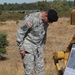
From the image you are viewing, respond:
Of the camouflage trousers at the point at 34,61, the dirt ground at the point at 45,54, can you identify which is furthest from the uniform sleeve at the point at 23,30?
the dirt ground at the point at 45,54

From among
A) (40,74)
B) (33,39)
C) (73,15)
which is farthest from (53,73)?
(73,15)

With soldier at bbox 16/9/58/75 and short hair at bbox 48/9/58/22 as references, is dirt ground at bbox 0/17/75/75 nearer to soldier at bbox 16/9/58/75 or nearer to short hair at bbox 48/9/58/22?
soldier at bbox 16/9/58/75

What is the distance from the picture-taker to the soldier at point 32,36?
6.57 metres

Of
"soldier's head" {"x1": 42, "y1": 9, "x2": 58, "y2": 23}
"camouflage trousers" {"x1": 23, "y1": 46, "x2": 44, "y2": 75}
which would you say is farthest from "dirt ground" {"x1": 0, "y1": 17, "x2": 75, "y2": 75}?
"soldier's head" {"x1": 42, "y1": 9, "x2": 58, "y2": 23}

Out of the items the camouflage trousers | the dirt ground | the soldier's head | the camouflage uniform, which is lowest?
the dirt ground

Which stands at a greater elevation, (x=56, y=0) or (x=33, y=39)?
(x=33, y=39)

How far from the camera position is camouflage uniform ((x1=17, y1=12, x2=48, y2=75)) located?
21.6ft

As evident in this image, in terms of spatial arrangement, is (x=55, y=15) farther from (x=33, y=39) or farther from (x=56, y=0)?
(x=56, y=0)

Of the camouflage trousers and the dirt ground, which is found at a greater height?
the camouflage trousers

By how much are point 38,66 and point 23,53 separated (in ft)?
1.62

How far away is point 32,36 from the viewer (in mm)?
6656

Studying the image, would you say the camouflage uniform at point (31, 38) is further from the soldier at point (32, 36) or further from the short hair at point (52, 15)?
the short hair at point (52, 15)

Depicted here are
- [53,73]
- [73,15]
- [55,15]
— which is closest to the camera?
[73,15]

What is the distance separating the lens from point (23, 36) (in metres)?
6.59
